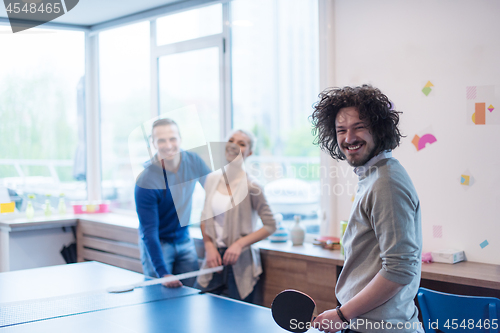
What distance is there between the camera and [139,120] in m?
4.25

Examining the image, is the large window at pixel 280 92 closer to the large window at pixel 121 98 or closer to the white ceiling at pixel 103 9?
the white ceiling at pixel 103 9

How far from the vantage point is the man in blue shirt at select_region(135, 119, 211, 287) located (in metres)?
2.00

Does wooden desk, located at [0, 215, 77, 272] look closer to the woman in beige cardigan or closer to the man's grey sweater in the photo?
the woman in beige cardigan

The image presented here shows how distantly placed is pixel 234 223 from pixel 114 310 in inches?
35.6

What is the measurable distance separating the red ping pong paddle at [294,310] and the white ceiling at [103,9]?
296 centimetres

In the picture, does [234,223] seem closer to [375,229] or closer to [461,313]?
[461,313]

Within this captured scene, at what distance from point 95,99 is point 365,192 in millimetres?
3895

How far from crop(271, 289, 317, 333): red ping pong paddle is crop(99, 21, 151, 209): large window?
304 cm

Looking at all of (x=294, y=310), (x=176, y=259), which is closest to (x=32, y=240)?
(x=176, y=259)

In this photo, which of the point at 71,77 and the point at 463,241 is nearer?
the point at 463,241

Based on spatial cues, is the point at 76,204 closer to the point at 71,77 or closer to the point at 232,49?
the point at 71,77

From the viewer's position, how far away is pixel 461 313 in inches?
65.4

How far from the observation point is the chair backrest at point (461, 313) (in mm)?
1600

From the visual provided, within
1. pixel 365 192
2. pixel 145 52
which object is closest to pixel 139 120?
pixel 145 52
